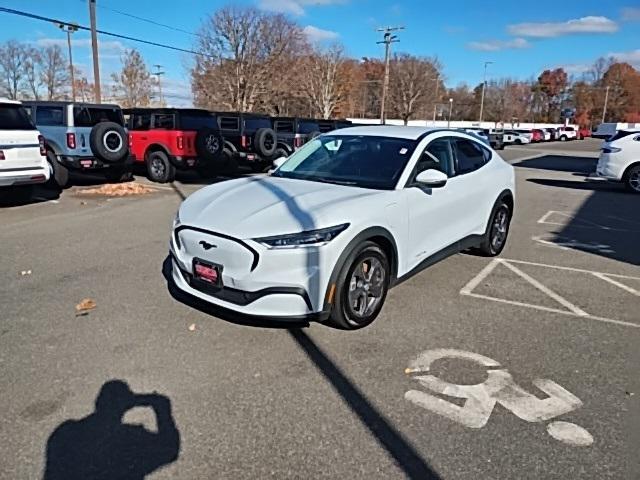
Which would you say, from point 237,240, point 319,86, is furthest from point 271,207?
point 319,86

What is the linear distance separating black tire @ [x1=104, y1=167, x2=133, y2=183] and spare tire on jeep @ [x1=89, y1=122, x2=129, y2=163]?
81cm

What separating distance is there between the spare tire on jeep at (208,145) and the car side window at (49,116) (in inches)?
120

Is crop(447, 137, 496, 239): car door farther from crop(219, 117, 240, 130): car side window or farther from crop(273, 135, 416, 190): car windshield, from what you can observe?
crop(219, 117, 240, 130): car side window

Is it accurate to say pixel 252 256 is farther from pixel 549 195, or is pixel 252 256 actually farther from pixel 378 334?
pixel 549 195

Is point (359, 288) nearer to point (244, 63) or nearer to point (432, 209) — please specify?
point (432, 209)

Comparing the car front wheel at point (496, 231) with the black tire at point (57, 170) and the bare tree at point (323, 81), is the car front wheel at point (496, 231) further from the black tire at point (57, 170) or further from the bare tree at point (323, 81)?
the bare tree at point (323, 81)

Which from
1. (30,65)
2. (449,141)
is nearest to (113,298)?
(449,141)

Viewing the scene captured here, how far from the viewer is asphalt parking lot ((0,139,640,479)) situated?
2.38 metres

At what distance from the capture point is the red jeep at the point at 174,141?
1158cm

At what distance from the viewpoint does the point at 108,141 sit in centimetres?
1046

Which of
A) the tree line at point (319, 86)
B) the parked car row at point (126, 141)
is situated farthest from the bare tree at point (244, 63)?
the parked car row at point (126, 141)

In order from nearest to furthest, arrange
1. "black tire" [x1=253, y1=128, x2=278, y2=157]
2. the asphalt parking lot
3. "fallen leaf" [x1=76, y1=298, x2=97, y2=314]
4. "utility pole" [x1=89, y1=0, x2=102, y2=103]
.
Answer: the asphalt parking lot, "fallen leaf" [x1=76, y1=298, x2=97, y2=314], "black tire" [x1=253, y1=128, x2=278, y2=157], "utility pole" [x1=89, y1=0, x2=102, y2=103]

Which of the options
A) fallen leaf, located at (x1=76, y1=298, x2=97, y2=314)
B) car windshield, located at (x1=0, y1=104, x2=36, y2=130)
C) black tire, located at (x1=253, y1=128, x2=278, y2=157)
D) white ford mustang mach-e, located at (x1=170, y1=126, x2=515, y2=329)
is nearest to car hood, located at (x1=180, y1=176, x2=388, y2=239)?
white ford mustang mach-e, located at (x1=170, y1=126, x2=515, y2=329)

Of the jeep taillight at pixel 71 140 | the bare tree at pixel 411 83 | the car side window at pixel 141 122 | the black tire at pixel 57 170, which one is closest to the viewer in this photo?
the jeep taillight at pixel 71 140
